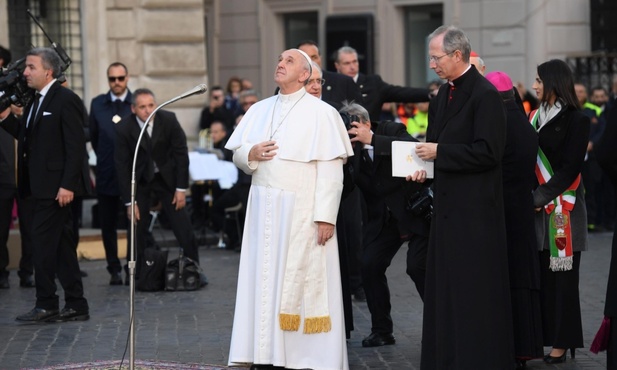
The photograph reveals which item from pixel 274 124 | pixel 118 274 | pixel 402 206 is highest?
pixel 274 124

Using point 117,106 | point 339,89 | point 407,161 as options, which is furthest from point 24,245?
point 407,161

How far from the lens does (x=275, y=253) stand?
28.5 ft

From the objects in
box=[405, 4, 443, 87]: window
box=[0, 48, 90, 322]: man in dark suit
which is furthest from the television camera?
box=[405, 4, 443, 87]: window

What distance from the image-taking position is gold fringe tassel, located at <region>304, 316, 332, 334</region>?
862 centimetres

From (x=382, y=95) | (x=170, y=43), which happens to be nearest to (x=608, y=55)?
(x=170, y=43)

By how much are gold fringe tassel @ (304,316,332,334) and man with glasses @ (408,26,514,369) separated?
2.72 feet

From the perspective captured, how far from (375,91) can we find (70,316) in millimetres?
3561

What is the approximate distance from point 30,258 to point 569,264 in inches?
252

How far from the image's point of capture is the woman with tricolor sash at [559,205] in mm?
9156

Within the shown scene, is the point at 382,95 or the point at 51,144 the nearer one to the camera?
the point at 51,144

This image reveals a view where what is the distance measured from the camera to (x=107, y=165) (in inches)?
549

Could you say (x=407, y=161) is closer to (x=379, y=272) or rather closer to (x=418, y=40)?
(x=379, y=272)

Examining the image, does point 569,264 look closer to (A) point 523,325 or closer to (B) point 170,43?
(A) point 523,325

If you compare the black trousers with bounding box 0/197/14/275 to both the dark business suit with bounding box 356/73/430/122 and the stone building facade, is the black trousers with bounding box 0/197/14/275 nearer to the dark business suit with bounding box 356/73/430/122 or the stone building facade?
the dark business suit with bounding box 356/73/430/122
